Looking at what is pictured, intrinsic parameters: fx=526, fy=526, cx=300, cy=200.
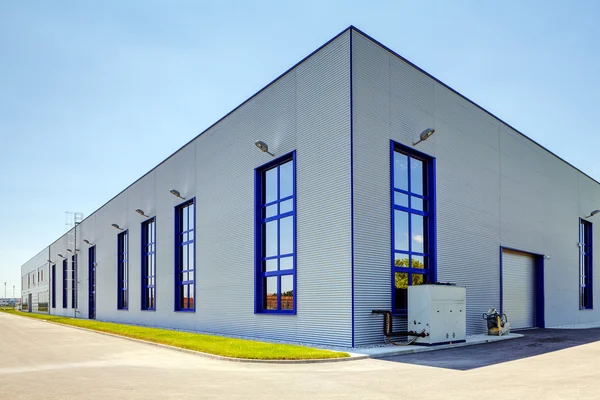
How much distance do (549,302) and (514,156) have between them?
7.74m

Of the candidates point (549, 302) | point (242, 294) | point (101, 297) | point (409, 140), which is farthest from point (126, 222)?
point (549, 302)

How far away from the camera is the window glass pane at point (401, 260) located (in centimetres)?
1752

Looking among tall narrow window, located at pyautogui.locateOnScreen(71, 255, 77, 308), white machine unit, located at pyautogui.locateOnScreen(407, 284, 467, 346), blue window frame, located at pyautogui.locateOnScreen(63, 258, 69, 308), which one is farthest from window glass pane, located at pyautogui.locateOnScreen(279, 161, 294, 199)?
blue window frame, located at pyautogui.locateOnScreen(63, 258, 69, 308)

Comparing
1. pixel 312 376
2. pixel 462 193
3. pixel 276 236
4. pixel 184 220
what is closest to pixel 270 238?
pixel 276 236

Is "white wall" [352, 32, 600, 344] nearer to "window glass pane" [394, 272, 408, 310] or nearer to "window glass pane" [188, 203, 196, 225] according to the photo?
"window glass pane" [394, 272, 408, 310]

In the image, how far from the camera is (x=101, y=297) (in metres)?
42.8

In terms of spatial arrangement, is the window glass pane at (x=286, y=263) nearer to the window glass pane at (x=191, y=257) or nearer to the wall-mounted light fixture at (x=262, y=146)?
the wall-mounted light fixture at (x=262, y=146)

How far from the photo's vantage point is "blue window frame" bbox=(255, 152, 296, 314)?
18.5m

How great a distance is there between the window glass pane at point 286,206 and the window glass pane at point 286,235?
30 centimetres

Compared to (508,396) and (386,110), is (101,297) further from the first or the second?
(508,396)

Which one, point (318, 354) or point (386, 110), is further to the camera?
point (386, 110)

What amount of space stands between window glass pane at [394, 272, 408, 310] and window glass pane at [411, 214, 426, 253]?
1.35 meters

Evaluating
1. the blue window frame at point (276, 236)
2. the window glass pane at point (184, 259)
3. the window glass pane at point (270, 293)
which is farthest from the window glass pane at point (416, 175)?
the window glass pane at point (184, 259)

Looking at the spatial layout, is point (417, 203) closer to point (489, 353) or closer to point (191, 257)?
point (489, 353)
